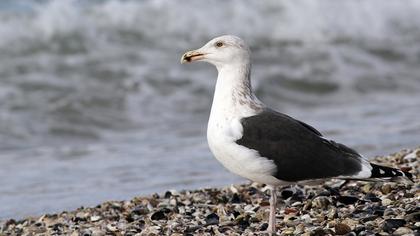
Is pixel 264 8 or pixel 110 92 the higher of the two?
pixel 264 8

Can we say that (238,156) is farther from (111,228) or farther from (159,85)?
(159,85)

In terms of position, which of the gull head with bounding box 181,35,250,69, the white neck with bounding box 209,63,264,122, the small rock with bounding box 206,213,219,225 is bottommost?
the small rock with bounding box 206,213,219,225

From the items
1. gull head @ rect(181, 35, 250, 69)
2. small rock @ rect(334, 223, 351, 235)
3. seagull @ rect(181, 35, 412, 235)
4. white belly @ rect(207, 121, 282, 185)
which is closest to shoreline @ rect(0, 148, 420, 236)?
small rock @ rect(334, 223, 351, 235)

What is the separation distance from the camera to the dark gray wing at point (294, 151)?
19.1ft

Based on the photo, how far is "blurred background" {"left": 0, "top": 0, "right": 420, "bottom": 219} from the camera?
9.39 meters

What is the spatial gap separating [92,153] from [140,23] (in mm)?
7279

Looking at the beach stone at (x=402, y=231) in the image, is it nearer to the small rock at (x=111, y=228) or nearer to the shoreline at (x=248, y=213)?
the shoreline at (x=248, y=213)

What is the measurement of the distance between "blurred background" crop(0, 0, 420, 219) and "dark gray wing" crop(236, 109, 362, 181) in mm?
2615

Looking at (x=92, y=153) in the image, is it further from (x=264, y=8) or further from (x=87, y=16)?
(x=264, y=8)

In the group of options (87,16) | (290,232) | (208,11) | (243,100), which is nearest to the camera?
(290,232)

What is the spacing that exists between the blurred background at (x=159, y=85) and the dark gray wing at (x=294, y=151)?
2615 millimetres

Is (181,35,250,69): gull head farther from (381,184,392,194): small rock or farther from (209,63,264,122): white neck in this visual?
(381,184,392,194): small rock

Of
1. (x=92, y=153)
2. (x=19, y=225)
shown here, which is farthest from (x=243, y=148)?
(x=92, y=153)

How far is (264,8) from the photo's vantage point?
64.6 ft
